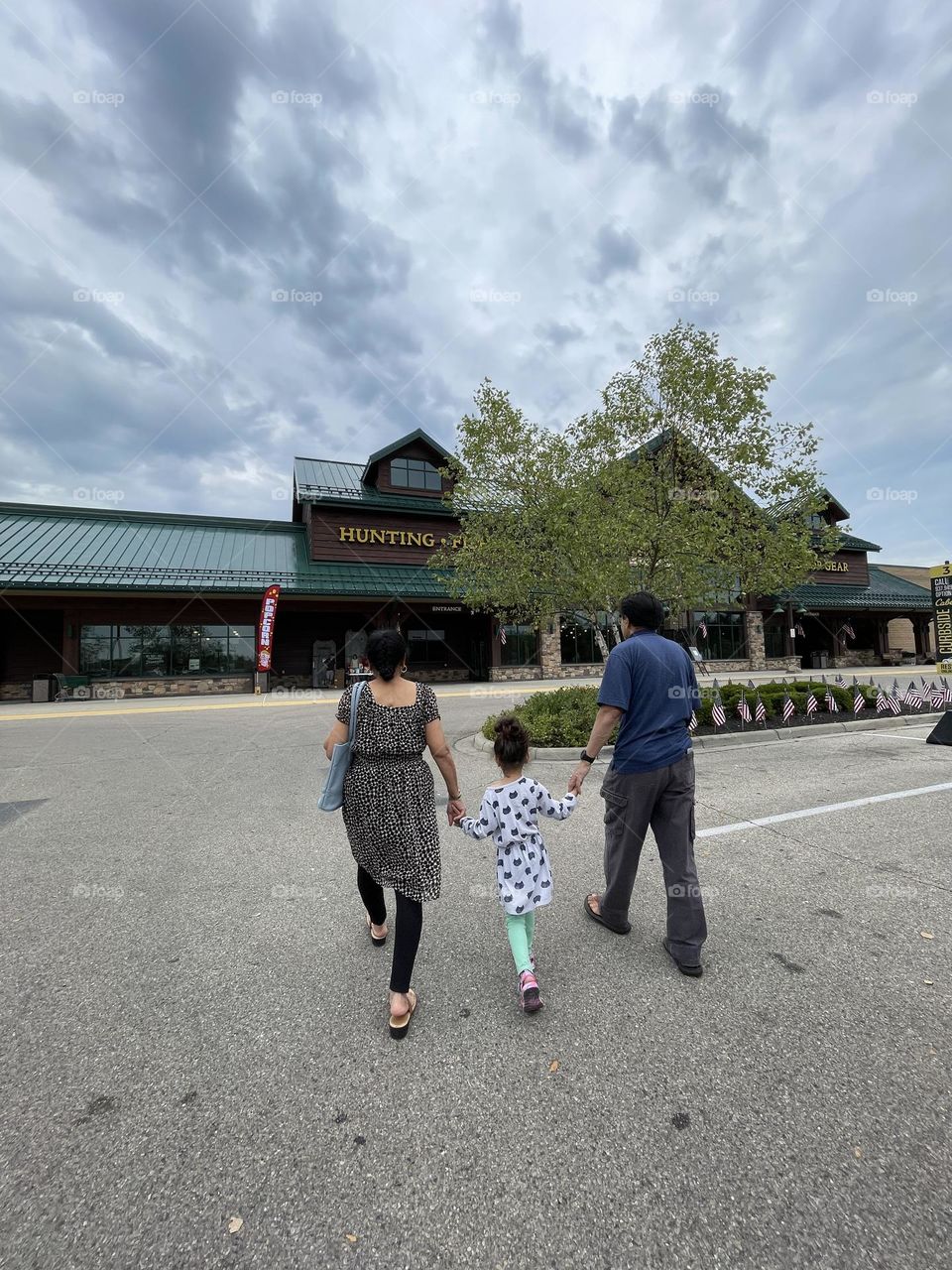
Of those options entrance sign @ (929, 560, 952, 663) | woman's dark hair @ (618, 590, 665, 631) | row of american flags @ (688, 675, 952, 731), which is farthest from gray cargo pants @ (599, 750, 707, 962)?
entrance sign @ (929, 560, 952, 663)

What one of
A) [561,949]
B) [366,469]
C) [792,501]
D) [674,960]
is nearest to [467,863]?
[561,949]

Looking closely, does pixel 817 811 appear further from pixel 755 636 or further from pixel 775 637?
pixel 775 637

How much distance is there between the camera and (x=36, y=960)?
10.2 ft

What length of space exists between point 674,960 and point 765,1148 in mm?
1141

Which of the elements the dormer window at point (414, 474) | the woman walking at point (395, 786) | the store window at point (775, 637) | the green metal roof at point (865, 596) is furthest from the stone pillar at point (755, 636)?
the woman walking at point (395, 786)

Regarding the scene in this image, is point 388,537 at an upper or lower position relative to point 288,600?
upper

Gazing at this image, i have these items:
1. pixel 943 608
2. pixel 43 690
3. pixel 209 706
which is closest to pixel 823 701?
pixel 943 608

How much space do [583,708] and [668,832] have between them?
6895 millimetres

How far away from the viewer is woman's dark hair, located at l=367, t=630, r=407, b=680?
2.64 m

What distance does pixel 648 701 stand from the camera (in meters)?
3.01

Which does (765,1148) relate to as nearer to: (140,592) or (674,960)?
(674,960)

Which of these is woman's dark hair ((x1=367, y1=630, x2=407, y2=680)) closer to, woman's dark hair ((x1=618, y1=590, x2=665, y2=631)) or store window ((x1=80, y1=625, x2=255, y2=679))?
woman's dark hair ((x1=618, y1=590, x2=665, y2=631))

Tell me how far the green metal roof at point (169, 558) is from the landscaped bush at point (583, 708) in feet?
36.6

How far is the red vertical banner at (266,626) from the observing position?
20562 millimetres
